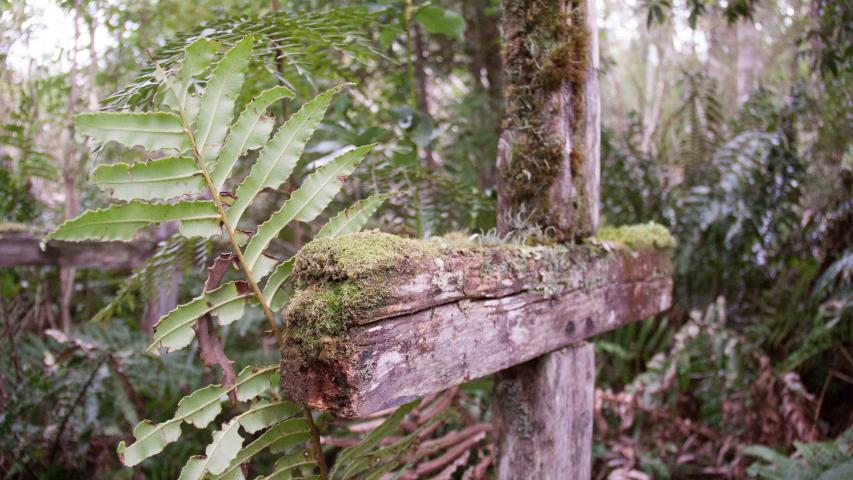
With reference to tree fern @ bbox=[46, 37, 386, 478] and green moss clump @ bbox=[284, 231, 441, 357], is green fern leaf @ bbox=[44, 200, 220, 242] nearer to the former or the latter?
tree fern @ bbox=[46, 37, 386, 478]

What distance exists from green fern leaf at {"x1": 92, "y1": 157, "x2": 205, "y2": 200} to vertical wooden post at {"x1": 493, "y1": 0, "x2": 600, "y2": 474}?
879mm

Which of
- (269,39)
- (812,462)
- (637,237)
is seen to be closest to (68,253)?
(269,39)

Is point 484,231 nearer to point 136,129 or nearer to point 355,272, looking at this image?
point 355,272

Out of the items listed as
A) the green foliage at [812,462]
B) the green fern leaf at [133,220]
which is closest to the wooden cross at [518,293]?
the green fern leaf at [133,220]

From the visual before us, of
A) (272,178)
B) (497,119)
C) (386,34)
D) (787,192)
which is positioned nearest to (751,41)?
(787,192)

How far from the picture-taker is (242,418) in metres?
1.12

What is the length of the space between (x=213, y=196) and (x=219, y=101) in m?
0.18

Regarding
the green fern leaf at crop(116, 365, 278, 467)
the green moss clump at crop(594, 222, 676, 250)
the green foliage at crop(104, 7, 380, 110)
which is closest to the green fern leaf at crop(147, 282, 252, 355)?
the green fern leaf at crop(116, 365, 278, 467)

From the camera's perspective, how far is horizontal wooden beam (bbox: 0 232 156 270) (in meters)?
2.51

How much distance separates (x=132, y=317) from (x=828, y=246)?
4.73 metres

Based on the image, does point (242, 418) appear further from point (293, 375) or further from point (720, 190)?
point (720, 190)

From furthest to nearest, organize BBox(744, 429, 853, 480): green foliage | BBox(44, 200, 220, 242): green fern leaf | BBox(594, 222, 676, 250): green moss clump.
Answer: BBox(744, 429, 853, 480): green foliage, BBox(594, 222, 676, 250): green moss clump, BBox(44, 200, 220, 242): green fern leaf

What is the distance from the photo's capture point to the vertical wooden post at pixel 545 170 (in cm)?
153

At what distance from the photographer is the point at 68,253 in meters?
2.65
